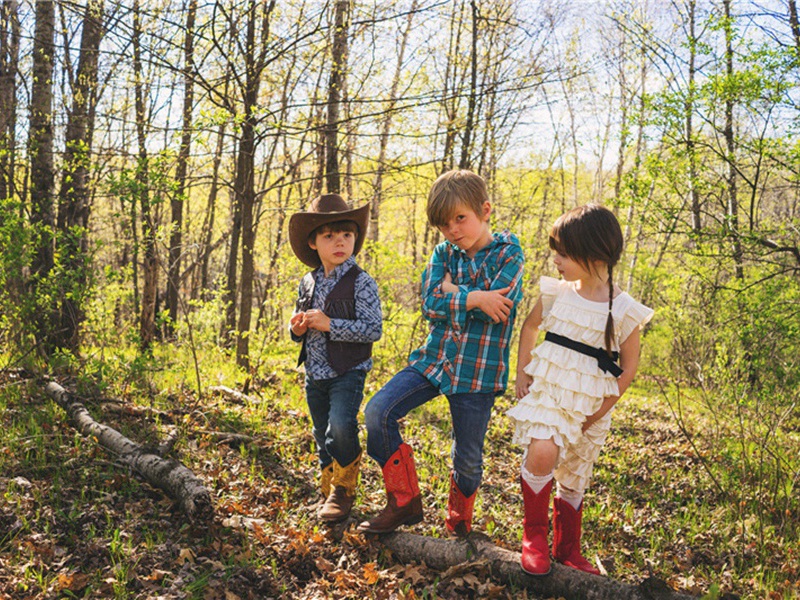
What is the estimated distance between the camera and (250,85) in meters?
6.35

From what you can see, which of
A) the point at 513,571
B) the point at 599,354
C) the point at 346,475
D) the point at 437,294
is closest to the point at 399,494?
the point at 346,475

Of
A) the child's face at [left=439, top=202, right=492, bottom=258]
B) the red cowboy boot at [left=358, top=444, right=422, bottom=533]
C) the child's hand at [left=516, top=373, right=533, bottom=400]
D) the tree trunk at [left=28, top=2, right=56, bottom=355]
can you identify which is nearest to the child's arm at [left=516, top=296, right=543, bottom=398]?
the child's hand at [left=516, top=373, right=533, bottom=400]

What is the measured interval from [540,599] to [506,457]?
2981mm

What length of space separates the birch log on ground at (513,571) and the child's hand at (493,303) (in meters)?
1.24

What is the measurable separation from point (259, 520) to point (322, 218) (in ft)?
Result: 6.32

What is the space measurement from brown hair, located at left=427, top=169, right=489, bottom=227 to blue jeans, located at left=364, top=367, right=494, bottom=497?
2.93 ft

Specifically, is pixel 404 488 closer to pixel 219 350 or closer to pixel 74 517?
pixel 74 517

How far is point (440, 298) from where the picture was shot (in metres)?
3.18

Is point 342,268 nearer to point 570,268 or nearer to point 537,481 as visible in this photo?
point 570,268

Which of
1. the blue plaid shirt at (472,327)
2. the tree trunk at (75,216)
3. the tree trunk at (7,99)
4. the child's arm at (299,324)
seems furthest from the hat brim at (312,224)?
the tree trunk at (7,99)

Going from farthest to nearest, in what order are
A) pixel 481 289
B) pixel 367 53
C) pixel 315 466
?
pixel 367 53, pixel 315 466, pixel 481 289

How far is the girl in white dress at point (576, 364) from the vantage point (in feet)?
9.64

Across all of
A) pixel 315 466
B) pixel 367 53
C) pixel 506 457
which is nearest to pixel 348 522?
pixel 315 466

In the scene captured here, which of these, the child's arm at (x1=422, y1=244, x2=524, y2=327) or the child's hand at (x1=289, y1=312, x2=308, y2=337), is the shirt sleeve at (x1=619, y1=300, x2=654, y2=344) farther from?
the child's hand at (x1=289, y1=312, x2=308, y2=337)
